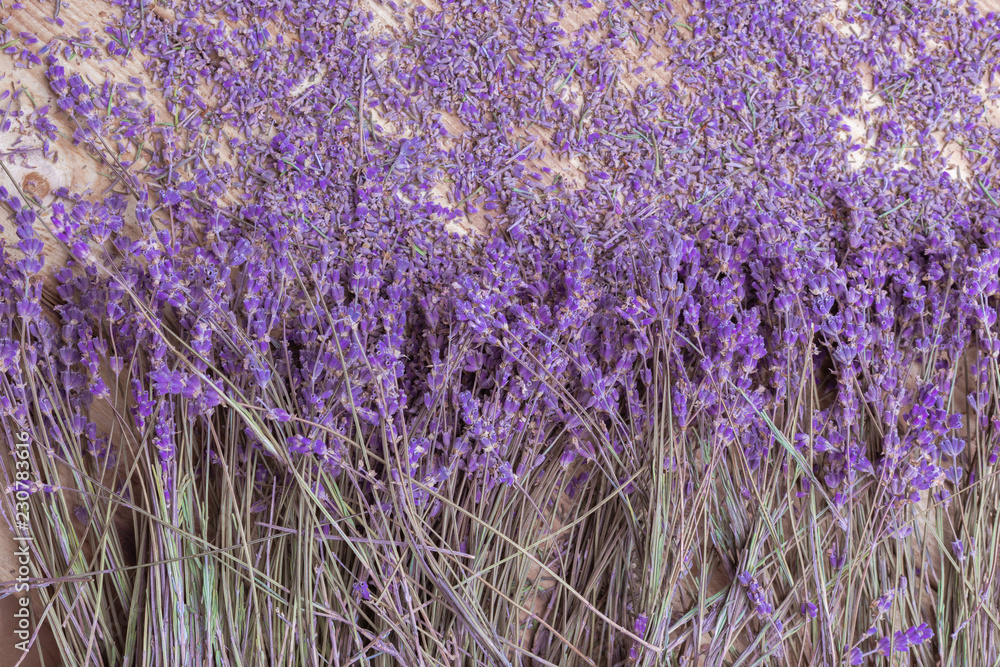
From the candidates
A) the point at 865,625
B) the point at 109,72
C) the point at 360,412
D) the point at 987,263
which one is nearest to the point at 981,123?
the point at 987,263

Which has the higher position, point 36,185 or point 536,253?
point 36,185

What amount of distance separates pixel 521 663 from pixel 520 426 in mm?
459

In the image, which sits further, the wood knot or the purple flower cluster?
the wood knot

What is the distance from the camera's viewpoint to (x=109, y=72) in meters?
1.30

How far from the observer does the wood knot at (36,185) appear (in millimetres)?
1250

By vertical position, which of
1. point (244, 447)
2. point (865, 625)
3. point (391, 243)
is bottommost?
point (865, 625)

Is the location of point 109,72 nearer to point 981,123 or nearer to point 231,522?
point 231,522

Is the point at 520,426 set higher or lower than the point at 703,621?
higher

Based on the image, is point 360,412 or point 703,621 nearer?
point 360,412

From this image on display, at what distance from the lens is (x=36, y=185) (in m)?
1.25

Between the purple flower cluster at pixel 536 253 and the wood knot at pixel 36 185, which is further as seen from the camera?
the wood knot at pixel 36 185

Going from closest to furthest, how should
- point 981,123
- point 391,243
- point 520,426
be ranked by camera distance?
point 520,426
point 391,243
point 981,123

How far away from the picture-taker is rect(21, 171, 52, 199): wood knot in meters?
1.25

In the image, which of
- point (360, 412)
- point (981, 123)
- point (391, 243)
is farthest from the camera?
point (981, 123)
